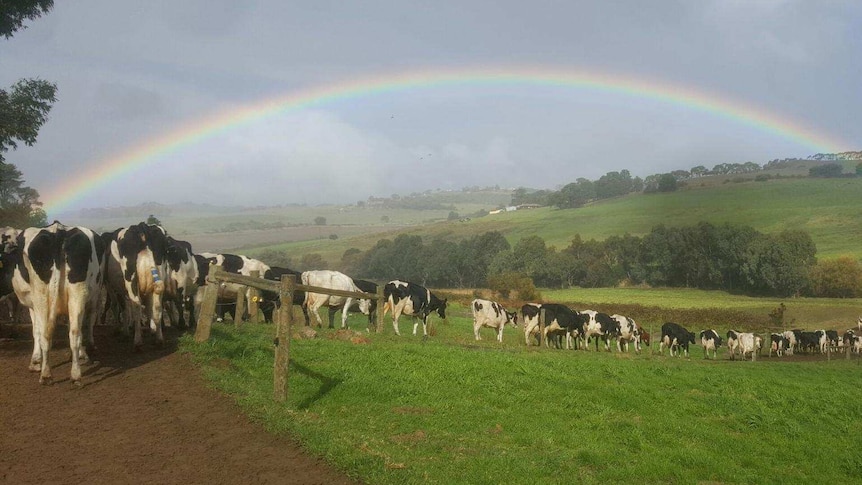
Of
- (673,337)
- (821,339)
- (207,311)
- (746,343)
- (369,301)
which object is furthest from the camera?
(821,339)

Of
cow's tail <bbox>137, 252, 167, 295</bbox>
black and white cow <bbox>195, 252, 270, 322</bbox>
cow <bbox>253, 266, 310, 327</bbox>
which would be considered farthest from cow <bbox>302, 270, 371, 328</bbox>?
cow's tail <bbox>137, 252, 167, 295</bbox>

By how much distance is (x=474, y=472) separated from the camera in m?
7.84

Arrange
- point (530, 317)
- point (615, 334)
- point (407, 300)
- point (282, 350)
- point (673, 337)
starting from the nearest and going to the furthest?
point (282, 350) < point (407, 300) < point (530, 317) < point (615, 334) < point (673, 337)

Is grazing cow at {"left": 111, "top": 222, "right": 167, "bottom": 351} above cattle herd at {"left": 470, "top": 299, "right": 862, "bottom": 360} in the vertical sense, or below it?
above

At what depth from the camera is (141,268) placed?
12.6 metres

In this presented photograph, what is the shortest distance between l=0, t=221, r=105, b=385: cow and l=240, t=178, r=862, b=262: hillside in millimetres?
94486

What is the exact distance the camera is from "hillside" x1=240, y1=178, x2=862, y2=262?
101m

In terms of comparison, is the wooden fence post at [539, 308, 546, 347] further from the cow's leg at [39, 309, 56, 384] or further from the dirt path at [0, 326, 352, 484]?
the cow's leg at [39, 309, 56, 384]

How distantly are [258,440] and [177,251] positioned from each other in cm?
806

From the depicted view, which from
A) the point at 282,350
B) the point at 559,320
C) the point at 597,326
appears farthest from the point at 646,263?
the point at 282,350

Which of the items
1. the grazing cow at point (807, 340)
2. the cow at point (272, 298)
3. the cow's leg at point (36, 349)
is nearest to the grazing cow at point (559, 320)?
the cow at point (272, 298)

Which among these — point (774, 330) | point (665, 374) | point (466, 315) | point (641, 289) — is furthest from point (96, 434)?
point (641, 289)

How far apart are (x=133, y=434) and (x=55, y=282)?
3.65m

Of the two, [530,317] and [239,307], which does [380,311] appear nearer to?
[239,307]
